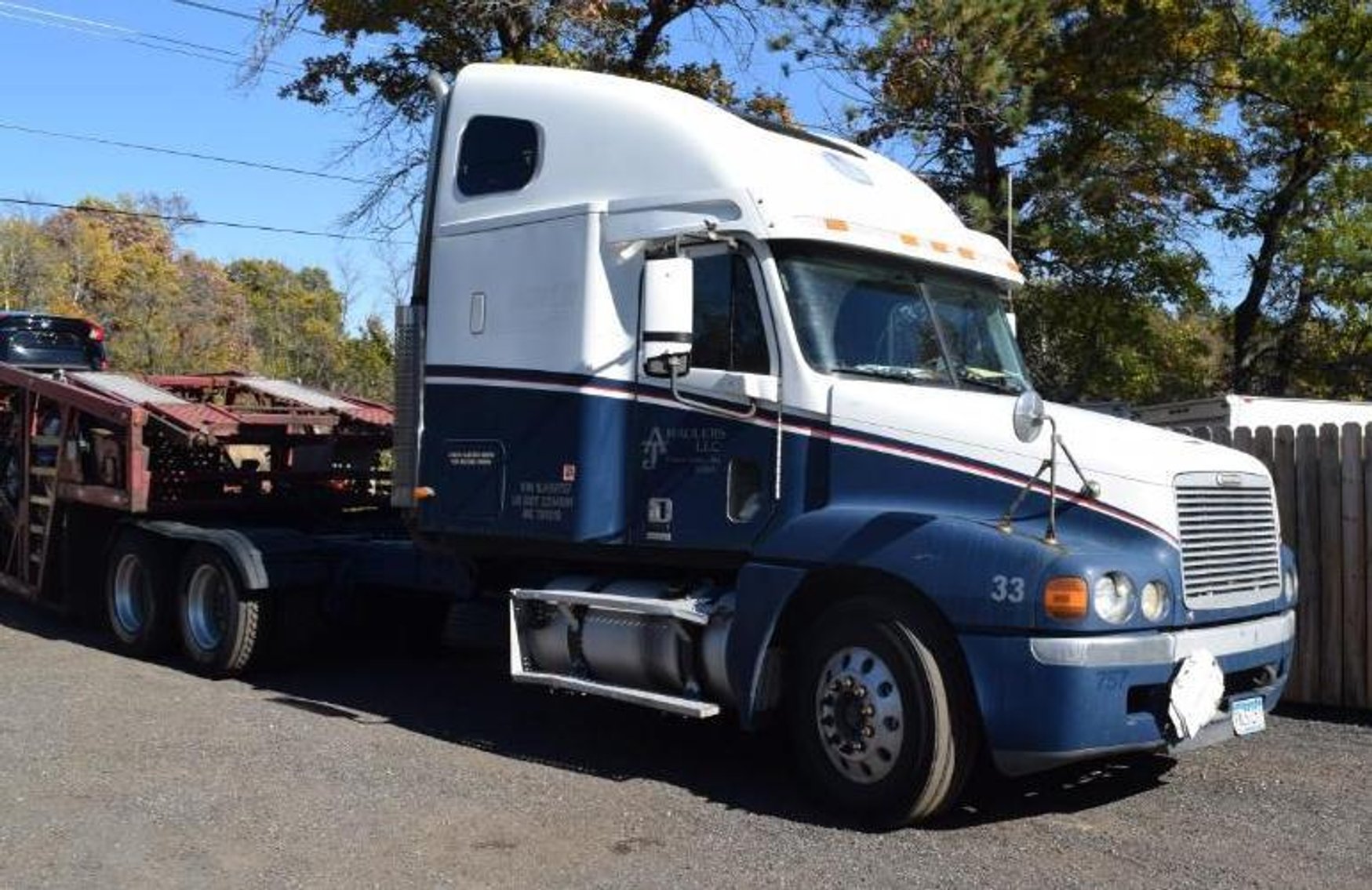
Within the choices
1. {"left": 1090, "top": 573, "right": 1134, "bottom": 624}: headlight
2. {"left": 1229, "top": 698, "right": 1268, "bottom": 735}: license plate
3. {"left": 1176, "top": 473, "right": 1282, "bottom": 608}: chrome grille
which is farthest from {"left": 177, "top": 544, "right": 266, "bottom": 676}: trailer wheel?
{"left": 1229, "top": 698, "right": 1268, "bottom": 735}: license plate

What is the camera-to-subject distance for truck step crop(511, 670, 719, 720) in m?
6.33

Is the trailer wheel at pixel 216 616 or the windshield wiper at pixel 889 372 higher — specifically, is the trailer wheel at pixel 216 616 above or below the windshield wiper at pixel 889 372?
below

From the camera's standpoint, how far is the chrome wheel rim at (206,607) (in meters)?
9.42

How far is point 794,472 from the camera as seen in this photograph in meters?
6.39

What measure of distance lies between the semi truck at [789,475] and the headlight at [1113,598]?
0.04 ft

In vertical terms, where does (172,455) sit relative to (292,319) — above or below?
below

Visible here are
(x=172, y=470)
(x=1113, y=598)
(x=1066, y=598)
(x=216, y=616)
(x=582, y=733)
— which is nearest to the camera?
(x=1066, y=598)

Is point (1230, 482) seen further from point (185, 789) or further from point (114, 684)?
point (114, 684)

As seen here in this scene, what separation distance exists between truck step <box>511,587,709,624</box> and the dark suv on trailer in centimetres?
1082

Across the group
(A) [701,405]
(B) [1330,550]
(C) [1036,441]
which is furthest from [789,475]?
(B) [1330,550]

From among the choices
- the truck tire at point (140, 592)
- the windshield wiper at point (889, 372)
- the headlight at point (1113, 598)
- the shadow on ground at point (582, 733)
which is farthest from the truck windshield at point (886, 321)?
the truck tire at point (140, 592)

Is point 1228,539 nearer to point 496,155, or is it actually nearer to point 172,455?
point 496,155

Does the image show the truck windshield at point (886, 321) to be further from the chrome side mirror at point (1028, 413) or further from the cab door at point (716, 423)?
the chrome side mirror at point (1028, 413)

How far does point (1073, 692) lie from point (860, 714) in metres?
0.98
